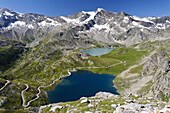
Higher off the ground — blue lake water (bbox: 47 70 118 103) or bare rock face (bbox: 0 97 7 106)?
bare rock face (bbox: 0 97 7 106)

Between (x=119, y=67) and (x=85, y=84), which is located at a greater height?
(x=119, y=67)

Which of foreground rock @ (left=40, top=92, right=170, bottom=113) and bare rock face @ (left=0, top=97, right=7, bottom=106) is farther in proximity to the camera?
bare rock face @ (left=0, top=97, right=7, bottom=106)

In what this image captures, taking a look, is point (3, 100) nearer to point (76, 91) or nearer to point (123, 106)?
point (76, 91)

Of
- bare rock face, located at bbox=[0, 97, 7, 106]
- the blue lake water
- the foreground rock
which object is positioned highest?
the foreground rock

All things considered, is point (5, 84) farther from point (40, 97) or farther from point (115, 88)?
point (115, 88)

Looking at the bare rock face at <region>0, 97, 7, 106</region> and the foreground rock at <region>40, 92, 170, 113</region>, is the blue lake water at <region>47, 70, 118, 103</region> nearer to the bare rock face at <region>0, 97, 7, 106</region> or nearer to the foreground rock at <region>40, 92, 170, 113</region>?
the bare rock face at <region>0, 97, 7, 106</region>

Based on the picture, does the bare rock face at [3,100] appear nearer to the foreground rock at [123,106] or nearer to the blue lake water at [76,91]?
the blue lake water at [76,91]

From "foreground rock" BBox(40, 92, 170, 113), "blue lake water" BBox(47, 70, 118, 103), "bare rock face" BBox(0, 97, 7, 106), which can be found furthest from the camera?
"blue lake water" BBox(47, 70, 118, 103)

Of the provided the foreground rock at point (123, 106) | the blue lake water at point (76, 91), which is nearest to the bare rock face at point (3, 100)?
the blue lake water at point (76, 91)

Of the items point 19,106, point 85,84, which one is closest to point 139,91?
point 85,84

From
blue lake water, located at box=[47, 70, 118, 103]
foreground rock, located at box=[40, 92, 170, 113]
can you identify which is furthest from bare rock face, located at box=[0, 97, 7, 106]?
foreground rock, located at box=[40, 92, 170, 113]

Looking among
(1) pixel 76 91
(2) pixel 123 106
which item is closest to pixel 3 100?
(1) pixel 76 91
